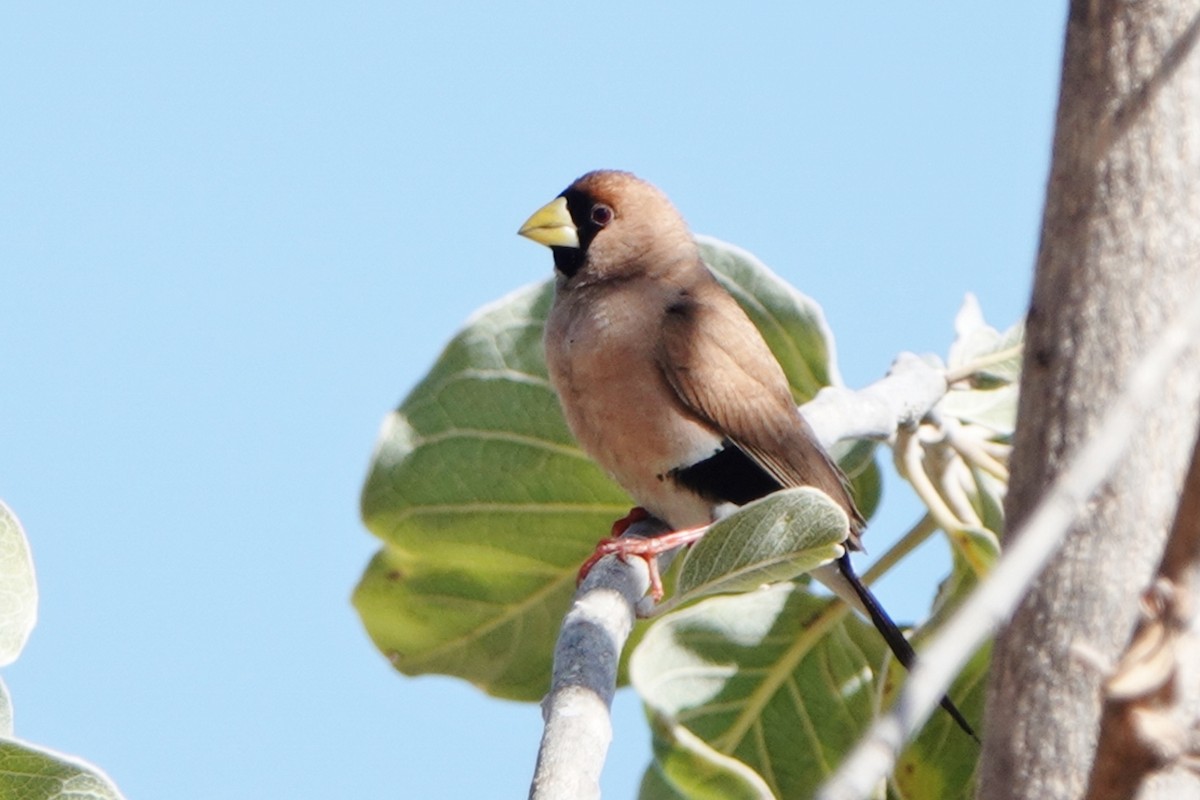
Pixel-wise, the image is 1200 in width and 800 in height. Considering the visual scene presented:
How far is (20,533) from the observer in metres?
2.18

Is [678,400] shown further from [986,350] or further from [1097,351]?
[1097,351]

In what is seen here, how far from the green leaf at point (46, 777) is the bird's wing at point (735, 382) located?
212 centimetres

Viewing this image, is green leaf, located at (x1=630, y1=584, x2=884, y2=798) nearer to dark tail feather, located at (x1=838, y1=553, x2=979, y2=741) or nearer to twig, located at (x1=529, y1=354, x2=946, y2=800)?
dark tail feather, located at (x1=838, y1=553, x2=979, y2=741)

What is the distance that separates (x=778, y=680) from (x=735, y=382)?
30.7 inches

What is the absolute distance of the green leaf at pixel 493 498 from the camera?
143 inches

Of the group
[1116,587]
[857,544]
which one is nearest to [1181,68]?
[1116,587]

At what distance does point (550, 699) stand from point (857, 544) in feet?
5.07

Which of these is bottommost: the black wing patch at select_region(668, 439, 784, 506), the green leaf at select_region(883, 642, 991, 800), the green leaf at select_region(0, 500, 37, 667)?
the green leaf at select_region(883, 642, 991, 800)

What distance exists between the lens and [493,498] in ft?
12.3

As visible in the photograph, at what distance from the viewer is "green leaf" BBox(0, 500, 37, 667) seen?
85.0 inches

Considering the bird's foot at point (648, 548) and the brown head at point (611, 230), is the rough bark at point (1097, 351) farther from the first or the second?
the brown head at point (611, 230)

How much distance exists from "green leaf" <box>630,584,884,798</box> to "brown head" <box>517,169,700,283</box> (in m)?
1.20

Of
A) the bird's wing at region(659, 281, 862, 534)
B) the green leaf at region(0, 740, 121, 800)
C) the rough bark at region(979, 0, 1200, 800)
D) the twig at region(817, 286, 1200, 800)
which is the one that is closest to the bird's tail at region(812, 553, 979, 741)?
the bird's wing at region(659, 281, 862, 534)

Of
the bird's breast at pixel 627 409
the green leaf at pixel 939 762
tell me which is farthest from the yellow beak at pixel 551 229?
the green leaf at pixel 939 762
